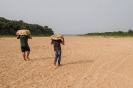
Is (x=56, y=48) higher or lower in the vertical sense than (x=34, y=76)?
higher

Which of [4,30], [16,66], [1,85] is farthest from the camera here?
[4,30]

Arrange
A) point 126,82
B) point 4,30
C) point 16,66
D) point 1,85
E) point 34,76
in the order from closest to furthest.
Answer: point 1,85, point 126,82, point 34,76, point 16,66, point 4,30

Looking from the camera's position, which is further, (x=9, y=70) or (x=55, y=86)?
(x=9, y=70)

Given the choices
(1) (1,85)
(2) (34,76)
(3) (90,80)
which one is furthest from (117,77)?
(1) (1,85)

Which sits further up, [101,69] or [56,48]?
[56,48]

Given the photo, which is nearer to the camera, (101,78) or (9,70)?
(101,78)

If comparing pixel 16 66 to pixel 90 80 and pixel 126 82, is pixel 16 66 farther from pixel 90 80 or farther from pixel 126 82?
pixel 126 82

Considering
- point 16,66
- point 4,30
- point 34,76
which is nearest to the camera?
point 34,76

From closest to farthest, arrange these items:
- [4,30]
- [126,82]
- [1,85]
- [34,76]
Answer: [1,85] < [126,82] < [34,76] < [4,30]

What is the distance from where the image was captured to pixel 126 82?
679 cm

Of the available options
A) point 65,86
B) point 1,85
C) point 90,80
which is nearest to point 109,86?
point 90,80

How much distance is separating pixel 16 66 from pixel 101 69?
12.4 feet

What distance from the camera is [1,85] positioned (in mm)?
6180

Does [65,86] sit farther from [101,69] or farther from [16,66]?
[16,66]
